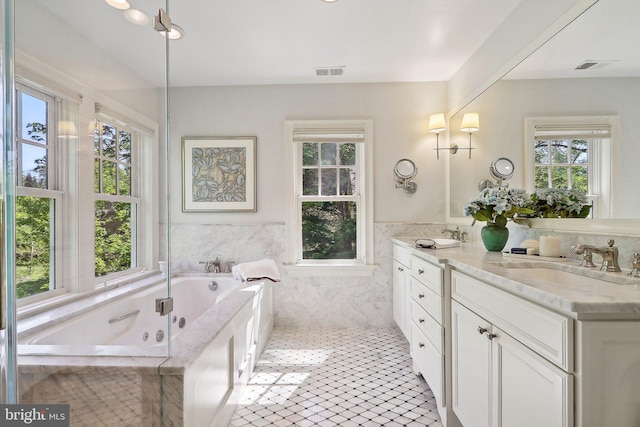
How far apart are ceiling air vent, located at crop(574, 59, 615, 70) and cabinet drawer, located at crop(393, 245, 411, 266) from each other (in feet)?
4.77

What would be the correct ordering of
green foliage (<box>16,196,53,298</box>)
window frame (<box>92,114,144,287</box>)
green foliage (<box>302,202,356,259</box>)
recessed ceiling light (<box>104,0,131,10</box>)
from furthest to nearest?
green foliage (<box>302,202,356,259</box>) < recessed ceiling light (<box>104,0,131,10</box>) < window frame (<box>92,114,144,287</box>) < green foliage (<box>16,196,53,298</box>)

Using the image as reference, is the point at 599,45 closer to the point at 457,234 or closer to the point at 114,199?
the point at 457,234

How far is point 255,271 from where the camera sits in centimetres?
275

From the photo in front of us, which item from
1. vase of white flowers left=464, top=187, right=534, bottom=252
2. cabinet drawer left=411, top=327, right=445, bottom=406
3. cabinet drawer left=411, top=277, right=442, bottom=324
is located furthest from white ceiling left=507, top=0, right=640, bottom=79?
cabinet drawer left=411, top=327, right=445, bottom=406

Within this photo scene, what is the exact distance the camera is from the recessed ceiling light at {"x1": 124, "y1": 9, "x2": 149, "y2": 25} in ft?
5.08

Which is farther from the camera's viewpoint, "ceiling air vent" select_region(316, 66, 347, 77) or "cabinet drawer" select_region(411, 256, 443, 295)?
"ceiling air vent" select_region(316, 66, 347, 77)

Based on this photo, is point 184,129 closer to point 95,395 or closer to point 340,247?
point 340,247

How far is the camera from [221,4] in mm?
1991

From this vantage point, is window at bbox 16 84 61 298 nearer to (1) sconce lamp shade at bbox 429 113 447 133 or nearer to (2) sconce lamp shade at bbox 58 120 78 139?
(2) sconce lamp shade at bbox 58 120 78 139

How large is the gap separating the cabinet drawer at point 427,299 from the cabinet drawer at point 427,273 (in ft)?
0.10

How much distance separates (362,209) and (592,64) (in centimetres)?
206

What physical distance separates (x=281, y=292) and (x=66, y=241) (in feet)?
7.06

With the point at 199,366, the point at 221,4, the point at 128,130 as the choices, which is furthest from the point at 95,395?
the point at 221,4

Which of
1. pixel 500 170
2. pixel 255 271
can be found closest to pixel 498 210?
pixel 500 170
